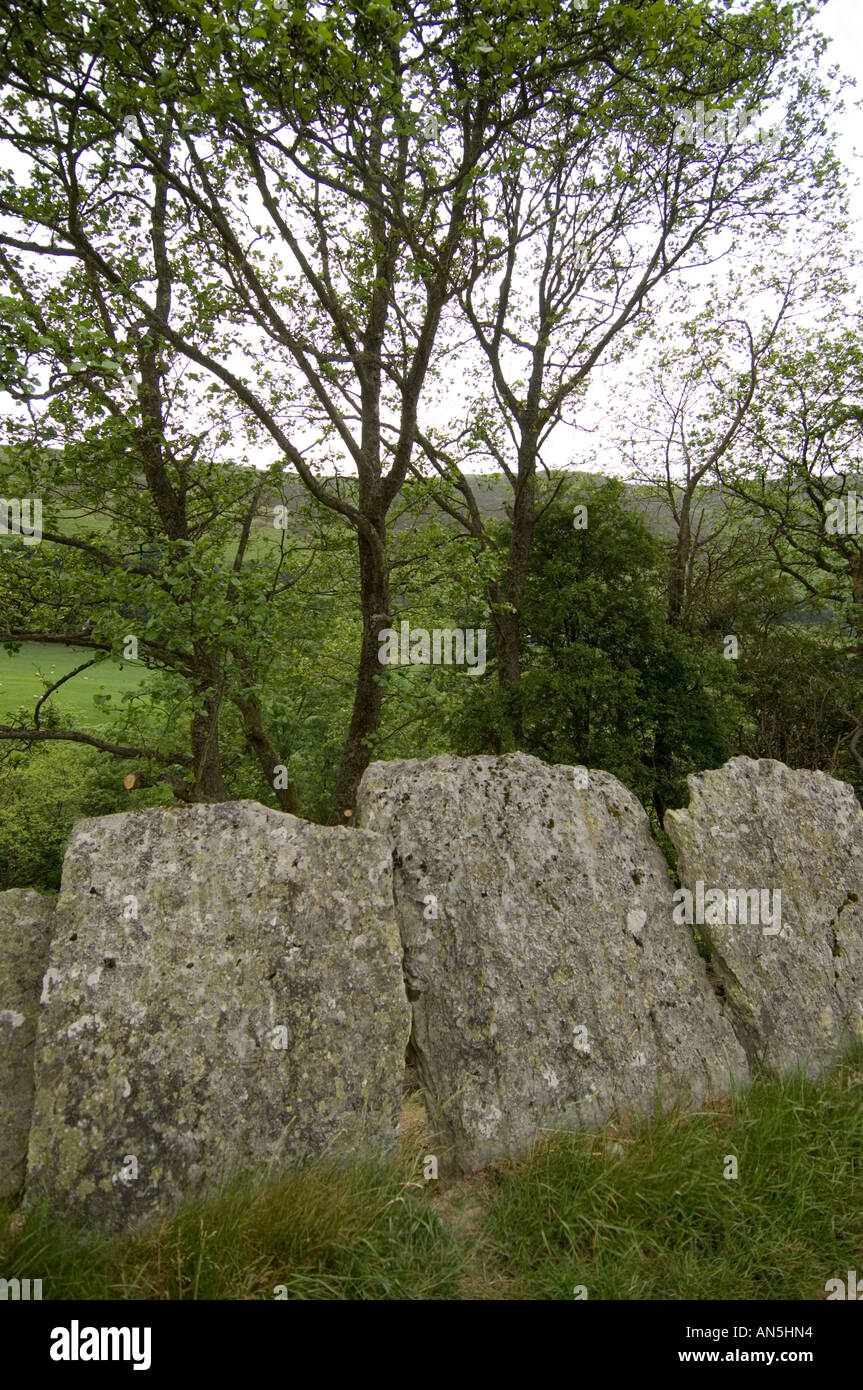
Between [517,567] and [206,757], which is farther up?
[517,567]

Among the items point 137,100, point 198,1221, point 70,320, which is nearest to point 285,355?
point 70,320

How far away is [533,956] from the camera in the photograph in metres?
5.01

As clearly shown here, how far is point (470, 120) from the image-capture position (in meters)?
8.88

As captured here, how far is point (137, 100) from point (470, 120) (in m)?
3.83

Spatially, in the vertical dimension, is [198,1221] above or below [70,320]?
below

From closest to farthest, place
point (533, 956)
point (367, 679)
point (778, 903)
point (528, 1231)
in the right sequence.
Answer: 1. point (528, 1231)
2. point (533, 956)
3. point (778, 903)
4. point (367, 679)

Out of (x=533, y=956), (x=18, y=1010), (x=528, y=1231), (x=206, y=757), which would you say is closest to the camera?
(x=528, y=1231)

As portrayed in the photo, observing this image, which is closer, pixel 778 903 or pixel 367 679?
pixel 778 903

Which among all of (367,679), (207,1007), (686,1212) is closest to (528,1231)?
(686,1212)

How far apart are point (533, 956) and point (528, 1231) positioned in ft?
5.08

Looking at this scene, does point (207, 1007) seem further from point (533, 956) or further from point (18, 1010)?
point (533, 956)

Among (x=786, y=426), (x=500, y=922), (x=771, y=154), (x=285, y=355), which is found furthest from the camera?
(x=786, y=426)

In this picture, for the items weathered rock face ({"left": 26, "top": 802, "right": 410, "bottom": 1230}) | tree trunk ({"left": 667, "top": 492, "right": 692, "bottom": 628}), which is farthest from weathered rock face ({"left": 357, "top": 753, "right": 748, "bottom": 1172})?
tree trunk ({"left": 667, "top": 492, "right": 692, "bottom": 628})
